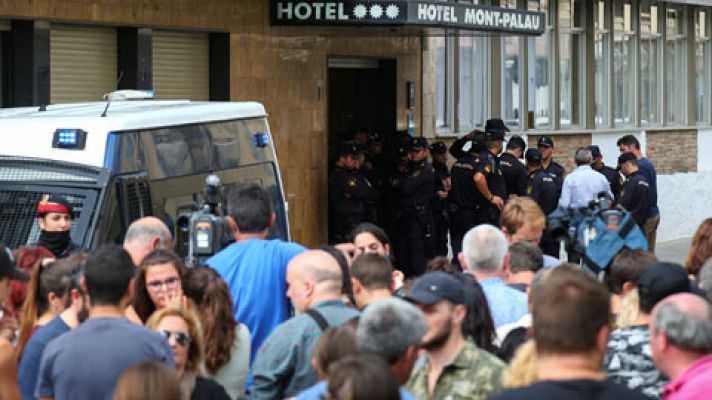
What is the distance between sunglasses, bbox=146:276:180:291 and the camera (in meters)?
7.38

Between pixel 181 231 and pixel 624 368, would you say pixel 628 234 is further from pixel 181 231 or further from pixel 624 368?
pixel 624 368

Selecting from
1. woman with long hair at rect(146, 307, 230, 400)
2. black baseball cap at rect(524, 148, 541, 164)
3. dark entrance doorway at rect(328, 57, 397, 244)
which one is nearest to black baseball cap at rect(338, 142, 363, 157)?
black baseball cap at rect(524, 148, 541, 164)

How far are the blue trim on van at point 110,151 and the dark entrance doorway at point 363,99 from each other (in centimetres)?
1194

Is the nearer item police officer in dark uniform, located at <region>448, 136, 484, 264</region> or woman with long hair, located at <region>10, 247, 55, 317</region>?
woman with long hair, located at <region>10, 247, 55, 317</region>

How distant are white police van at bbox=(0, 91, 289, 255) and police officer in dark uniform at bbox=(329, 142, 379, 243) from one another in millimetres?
7397

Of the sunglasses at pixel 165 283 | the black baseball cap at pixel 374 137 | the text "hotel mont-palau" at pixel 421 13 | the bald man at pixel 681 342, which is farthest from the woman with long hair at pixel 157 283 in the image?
the black baseball cap at pixel 374 137

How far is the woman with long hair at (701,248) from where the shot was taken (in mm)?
9969

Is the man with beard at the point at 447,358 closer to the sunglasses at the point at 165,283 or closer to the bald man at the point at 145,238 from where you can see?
the sunglasses at the point at 165,283

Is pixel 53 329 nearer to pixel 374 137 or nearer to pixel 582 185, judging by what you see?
pixel 582 185

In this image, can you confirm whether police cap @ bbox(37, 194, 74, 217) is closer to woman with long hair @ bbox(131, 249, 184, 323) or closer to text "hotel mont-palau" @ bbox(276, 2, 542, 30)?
woman with long hair @ bbox(131, 249, 184, 323)

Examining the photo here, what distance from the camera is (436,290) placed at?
625cm

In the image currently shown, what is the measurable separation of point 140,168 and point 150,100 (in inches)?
111

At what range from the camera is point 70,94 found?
671 inches

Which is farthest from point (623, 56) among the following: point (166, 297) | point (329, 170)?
point (166, 297)
